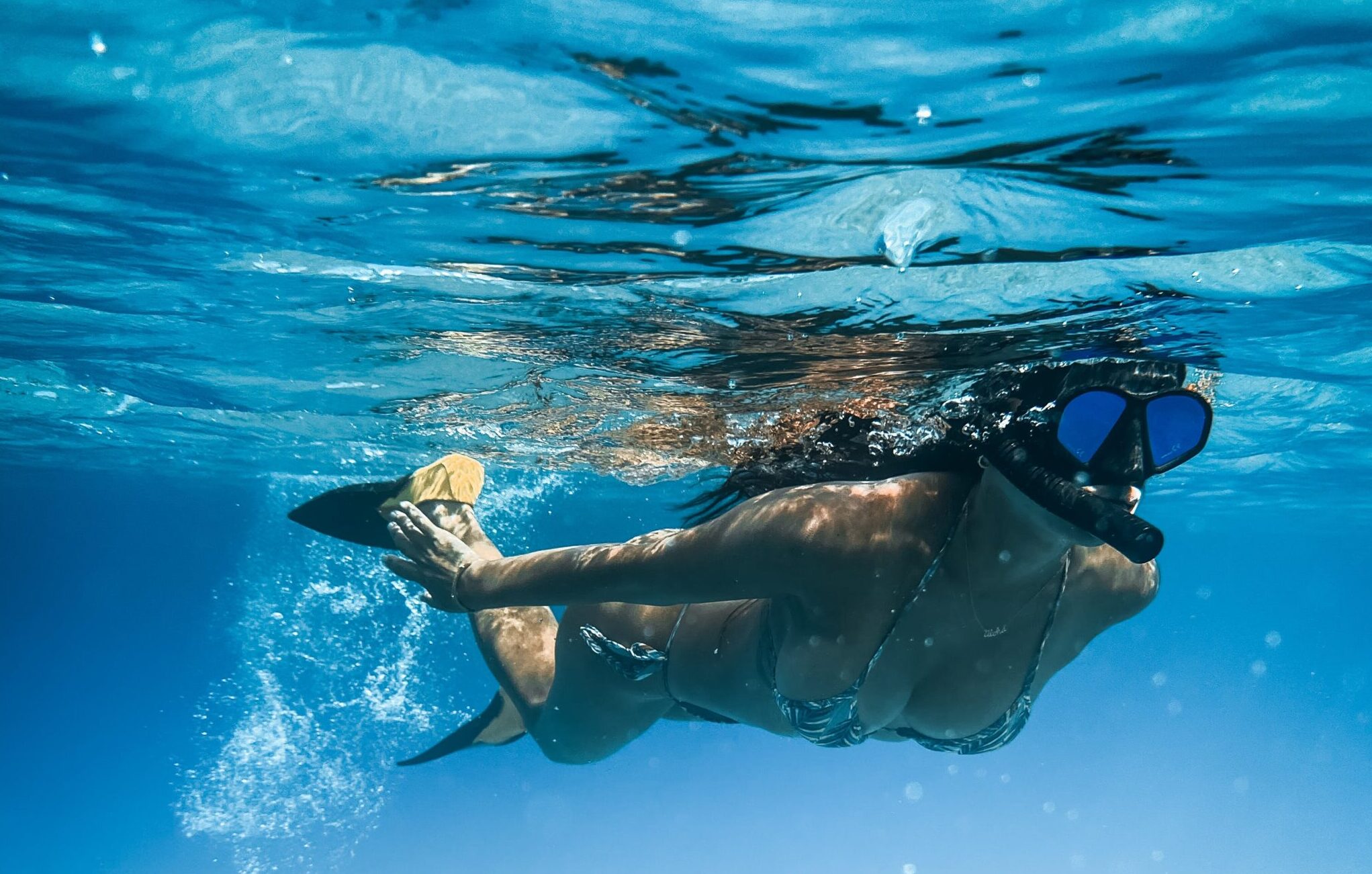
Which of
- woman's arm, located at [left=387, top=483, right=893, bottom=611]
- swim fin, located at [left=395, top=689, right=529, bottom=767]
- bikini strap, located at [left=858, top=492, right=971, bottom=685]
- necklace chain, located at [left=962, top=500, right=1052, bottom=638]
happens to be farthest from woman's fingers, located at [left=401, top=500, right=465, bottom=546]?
necklace chain, located at [left=962, top=500, right=1052, bottom=638]

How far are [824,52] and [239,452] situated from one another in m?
24.6

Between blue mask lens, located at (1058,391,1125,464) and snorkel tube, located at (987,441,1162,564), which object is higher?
blue mask lens, located at (1058,391,1125,464)

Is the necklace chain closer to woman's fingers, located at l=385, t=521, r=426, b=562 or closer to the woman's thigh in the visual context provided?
the woman's thigh

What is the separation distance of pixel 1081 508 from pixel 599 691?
155 inches

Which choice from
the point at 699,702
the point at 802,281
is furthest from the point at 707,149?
the point at 699,702

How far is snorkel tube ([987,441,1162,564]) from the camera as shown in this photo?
3.56 m

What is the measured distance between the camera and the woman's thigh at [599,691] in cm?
612

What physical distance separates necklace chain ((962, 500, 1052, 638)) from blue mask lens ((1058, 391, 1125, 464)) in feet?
2.28

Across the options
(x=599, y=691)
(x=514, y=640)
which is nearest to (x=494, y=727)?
(x=514, y=640)

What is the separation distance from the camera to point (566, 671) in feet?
20.9

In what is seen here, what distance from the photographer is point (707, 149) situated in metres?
5.30

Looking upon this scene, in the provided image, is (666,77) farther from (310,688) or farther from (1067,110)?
(310,688)

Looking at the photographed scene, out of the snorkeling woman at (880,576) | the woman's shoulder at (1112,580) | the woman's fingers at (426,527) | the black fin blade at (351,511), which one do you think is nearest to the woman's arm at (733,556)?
the snorkeling woman at (880,576)

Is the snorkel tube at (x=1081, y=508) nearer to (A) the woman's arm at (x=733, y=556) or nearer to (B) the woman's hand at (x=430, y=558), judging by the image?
(A) the woman's arm at (x=733, y=556)
